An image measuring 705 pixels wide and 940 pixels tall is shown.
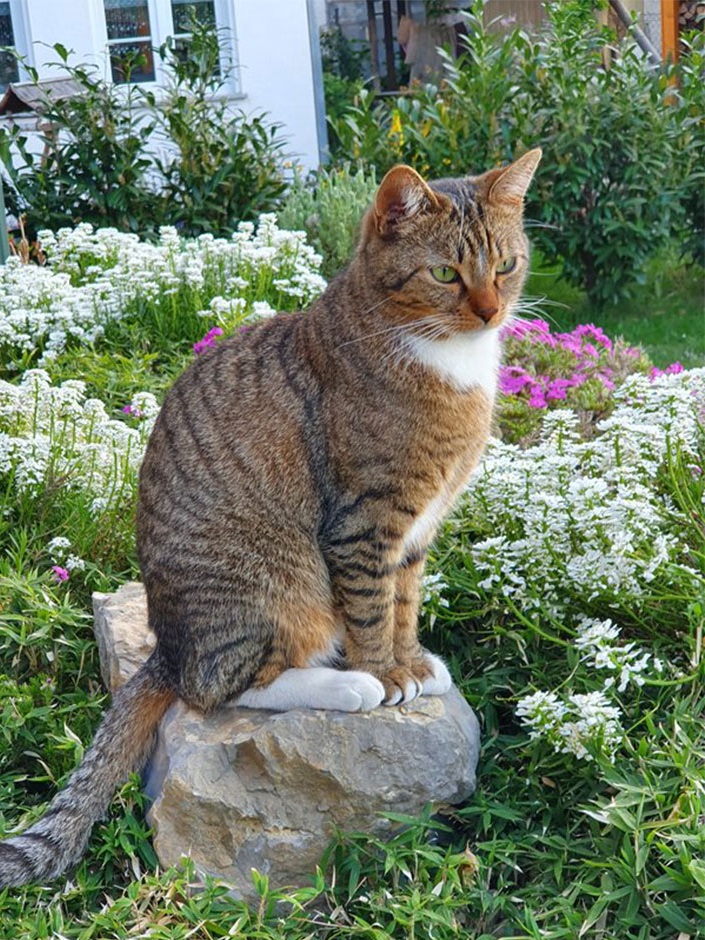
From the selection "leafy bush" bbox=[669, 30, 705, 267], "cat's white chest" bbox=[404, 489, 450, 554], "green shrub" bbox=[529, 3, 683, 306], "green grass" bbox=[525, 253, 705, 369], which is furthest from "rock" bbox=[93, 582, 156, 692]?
"leafy bush" bbox=[669, 30, 705, 267]

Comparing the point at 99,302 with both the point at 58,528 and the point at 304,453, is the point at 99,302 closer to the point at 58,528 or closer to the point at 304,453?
the point at 58,528

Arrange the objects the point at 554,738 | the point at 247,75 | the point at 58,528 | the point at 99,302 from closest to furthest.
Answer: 1. the point at 554,738
2. the point at 58,528
3. the point at 99,302
4. the point at 247,75

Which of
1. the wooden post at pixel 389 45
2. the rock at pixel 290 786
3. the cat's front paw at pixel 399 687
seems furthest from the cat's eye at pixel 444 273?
the wooden post at pixel 389 45

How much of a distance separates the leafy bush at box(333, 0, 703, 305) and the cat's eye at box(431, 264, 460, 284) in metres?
5.30

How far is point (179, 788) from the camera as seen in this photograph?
129 inches

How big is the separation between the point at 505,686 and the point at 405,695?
44 cm

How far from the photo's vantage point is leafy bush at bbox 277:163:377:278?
7688mm

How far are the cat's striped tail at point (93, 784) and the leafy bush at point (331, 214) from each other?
4451 millimetres

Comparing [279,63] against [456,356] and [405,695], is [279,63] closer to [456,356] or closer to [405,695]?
[456,356]

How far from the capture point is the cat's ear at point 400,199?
10.4 feet

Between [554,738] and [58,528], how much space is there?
226 cm

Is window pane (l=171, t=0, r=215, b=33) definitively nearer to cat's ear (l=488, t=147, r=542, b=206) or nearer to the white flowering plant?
the white flowering plant

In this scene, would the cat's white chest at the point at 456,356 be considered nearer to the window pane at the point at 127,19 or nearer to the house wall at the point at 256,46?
the house wall at the point at 256,46

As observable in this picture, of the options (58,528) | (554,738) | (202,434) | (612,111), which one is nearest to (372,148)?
(612,111)
